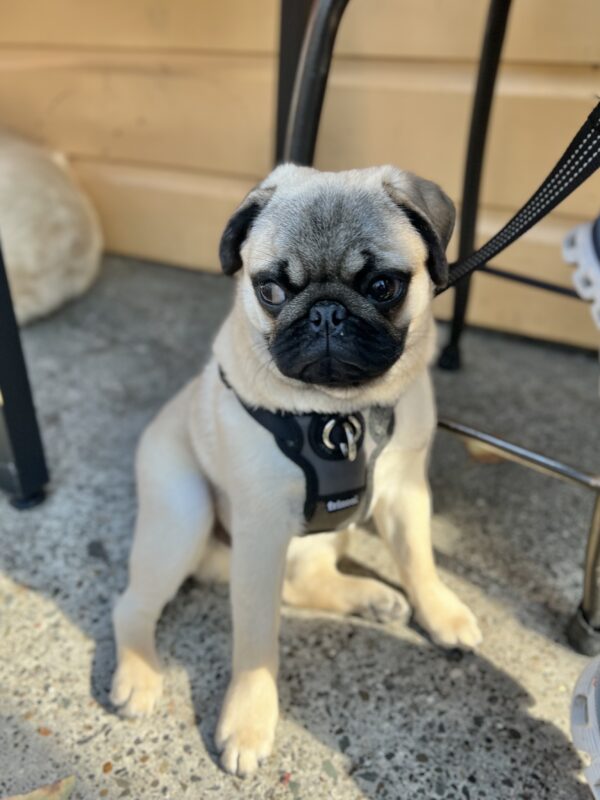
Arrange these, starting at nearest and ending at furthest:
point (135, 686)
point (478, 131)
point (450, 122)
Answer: point (135, 686)
point (478, 131)
point (450, 122)

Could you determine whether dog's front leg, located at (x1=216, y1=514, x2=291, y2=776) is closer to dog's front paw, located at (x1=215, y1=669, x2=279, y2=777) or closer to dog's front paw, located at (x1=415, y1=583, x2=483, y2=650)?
dog's front paw, located at (x1=215, y1=669, x2=279, y2=777)

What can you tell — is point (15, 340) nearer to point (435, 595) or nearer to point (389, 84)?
point (435, 595)

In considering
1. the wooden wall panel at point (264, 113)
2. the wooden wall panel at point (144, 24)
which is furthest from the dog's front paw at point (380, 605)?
the wooden wall panel at point (144, 24)

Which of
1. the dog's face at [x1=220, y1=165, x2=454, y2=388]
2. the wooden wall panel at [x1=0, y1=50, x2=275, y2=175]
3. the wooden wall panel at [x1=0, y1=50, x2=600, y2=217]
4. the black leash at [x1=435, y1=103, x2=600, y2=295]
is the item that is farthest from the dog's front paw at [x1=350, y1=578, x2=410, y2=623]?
the wooden wall panel at [x1=0, y1=50, x2=275, y2=175]

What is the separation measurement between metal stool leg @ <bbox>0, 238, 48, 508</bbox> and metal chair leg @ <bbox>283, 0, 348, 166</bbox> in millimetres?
665

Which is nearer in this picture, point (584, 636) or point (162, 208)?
point (584, 636)

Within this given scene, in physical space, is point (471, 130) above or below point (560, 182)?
below

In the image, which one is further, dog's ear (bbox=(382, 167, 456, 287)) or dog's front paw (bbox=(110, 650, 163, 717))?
dog's front paw (bbox=(110, 650, 163, 717))

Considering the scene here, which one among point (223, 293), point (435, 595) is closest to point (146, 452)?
point (435, 595)

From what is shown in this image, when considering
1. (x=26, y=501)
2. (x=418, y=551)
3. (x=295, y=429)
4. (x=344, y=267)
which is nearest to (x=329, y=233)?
(x=344, y=267)

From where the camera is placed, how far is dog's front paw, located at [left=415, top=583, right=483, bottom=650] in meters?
1.42

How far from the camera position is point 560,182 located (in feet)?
3.69

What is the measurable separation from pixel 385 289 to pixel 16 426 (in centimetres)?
95

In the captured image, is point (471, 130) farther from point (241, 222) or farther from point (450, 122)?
point (241, 222)
